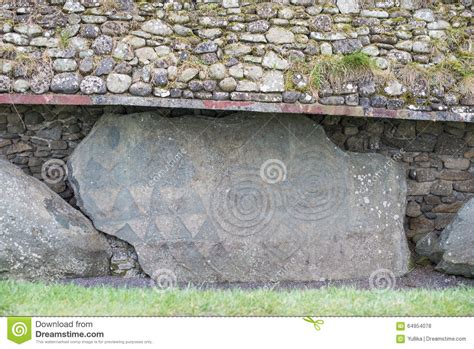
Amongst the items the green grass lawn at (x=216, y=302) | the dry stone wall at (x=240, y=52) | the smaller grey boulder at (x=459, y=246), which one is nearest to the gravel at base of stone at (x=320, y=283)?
the smaller grey boulder at (x=459, y=246)

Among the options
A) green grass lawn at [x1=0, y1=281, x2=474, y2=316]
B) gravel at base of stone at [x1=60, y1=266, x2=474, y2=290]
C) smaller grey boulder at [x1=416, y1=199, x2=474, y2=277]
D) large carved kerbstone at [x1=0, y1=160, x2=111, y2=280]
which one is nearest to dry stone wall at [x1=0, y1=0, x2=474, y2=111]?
large carved kerbstone at [x1=0, y1=160, x2=111, y2=280]

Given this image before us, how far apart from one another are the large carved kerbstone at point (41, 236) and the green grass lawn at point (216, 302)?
42 cm

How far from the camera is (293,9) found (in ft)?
26.5

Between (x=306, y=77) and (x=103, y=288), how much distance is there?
2.98 m

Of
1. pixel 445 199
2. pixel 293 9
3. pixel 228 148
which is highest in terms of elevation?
pixel 293 9

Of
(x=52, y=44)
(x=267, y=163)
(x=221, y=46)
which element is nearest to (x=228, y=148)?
→ (x=267, y=163)

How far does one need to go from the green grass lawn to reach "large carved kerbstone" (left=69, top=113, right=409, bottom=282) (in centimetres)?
110

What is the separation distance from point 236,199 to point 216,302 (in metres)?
2.06

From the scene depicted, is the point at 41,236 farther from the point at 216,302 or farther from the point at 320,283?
the point at 320,283

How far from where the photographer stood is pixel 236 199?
26.3ft

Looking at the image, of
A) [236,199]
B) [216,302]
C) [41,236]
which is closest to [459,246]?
[236,199]

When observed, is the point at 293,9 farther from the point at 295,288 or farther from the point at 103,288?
the point at 103,288

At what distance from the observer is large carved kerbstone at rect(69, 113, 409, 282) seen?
791 centimetres

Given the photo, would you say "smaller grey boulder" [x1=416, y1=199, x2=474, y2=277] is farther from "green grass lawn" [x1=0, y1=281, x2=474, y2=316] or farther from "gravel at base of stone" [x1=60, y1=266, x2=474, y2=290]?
"green grass lawn" [x1=0, y1=281, x2=474, y2=316]
